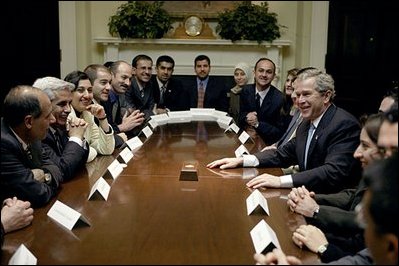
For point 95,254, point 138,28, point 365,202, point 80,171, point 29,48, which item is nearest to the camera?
point 365,202

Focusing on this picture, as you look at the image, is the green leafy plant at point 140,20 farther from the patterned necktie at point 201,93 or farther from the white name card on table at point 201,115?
the white name card on table at point 201,115

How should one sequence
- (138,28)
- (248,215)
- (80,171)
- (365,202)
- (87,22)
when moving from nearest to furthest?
(365,202) → (248,215) → (80,171) → (138,28) → (87,22)

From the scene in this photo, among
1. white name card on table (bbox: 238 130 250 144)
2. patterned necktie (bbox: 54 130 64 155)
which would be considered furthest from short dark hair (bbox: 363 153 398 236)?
white name card on table (bbox: 238 130 250 144)

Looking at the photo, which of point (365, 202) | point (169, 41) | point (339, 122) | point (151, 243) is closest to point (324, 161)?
point (339, 122)

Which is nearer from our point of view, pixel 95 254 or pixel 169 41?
pixel 95 254

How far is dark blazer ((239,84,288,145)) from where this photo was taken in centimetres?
491

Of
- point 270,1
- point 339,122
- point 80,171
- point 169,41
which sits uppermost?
point 270,1

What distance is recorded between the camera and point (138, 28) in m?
7.62

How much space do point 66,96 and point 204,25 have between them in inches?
207

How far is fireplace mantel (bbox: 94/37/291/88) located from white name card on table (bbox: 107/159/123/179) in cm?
517

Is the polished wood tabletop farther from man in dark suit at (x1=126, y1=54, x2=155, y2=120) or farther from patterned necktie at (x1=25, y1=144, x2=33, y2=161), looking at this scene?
man in dark suit at (x1=126, y1=54, x2=155, y2=120)

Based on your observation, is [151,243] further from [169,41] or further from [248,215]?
[169,41]

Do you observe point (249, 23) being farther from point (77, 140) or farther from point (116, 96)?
point (77, 140)

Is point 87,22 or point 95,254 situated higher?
point 87,22
